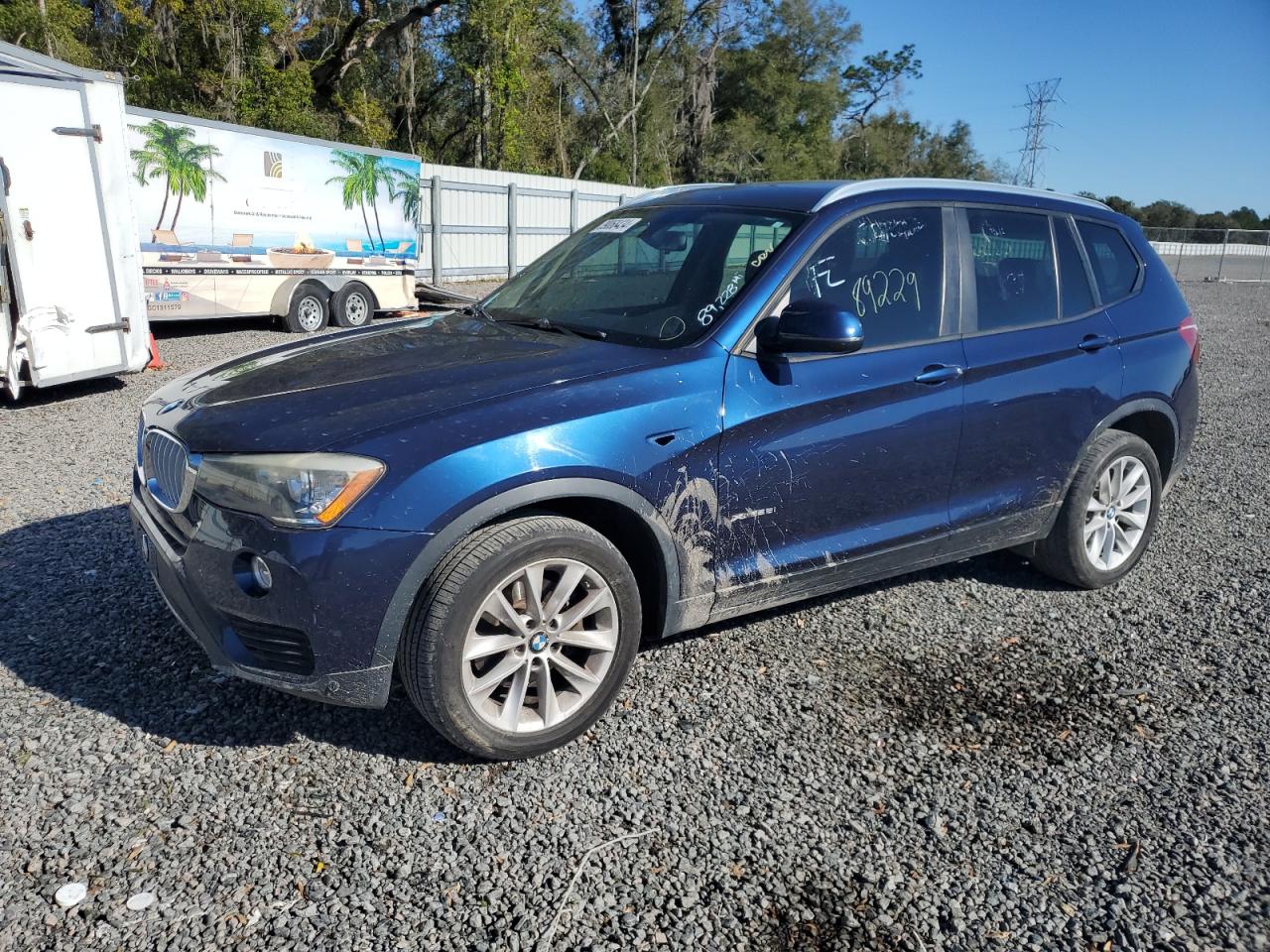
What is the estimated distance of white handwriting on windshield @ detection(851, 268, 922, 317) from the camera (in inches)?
148

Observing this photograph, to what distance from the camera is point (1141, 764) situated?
3273 mm

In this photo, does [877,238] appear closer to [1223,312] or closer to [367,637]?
[367,637]

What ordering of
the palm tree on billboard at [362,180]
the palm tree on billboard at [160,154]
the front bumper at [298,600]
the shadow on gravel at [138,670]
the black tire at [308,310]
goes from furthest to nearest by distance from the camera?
the palm tree on billboard at [362,180] → the black tire at [308,310] → the palm tree on billboard at [160,154] → the shadow on gravel at [138,670] → the front bumper at [298,600]

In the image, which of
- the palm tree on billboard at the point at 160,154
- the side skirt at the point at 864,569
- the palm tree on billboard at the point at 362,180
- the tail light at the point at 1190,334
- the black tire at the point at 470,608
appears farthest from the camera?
the palm tree on billboard at the point at 362,180

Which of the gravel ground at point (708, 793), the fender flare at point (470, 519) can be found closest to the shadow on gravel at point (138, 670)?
the gravel ground at point (708, 793)

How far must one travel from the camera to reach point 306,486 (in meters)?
2.74

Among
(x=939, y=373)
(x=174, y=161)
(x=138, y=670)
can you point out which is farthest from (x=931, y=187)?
(x=174, y=161)

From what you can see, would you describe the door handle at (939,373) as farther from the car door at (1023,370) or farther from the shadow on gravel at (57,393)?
the shadow on gravel at (57,393)

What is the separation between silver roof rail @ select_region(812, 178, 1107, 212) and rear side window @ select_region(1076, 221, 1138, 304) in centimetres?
15

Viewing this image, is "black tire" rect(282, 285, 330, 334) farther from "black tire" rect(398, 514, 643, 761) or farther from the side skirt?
"black tire" rect(398, 514, 643, 761)

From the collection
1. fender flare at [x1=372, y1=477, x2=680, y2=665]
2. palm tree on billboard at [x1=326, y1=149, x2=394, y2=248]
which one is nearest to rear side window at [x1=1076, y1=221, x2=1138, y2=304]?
fender flare at [x1=372, y1=477, x2=680, y2=665]

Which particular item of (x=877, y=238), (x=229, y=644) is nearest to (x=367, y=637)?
(x=229, y=644)

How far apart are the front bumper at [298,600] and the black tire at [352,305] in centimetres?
1164

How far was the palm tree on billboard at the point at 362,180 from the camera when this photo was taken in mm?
14156
